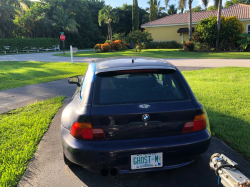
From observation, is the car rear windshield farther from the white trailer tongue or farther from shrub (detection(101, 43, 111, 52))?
shrub (detection(101, 43, 111, 52))

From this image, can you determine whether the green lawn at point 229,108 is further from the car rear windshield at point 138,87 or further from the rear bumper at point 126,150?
the car rear windshield at point 138,87

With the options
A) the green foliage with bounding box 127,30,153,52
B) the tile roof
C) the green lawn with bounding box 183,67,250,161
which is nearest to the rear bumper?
the green lawn with bounding box 183,67,250,161

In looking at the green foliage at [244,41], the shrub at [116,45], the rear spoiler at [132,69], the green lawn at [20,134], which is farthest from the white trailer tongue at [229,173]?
the shrub at [116,45]

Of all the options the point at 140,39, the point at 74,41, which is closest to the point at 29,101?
the point at 140,39

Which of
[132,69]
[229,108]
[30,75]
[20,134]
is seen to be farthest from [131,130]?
[30,75]

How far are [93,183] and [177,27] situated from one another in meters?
36.7

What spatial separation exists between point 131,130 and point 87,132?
Answer: 1.69 ft

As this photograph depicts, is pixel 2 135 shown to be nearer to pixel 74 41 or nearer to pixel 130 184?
pixel 130 184

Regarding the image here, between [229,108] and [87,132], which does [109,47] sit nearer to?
[229,108]

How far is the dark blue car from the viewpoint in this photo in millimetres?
2578

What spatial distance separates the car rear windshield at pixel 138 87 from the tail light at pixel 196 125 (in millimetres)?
292

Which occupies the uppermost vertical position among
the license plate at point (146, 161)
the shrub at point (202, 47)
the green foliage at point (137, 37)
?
the green foliage at point (137, 37)

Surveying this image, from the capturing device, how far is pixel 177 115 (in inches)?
106

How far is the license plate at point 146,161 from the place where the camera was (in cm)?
260
